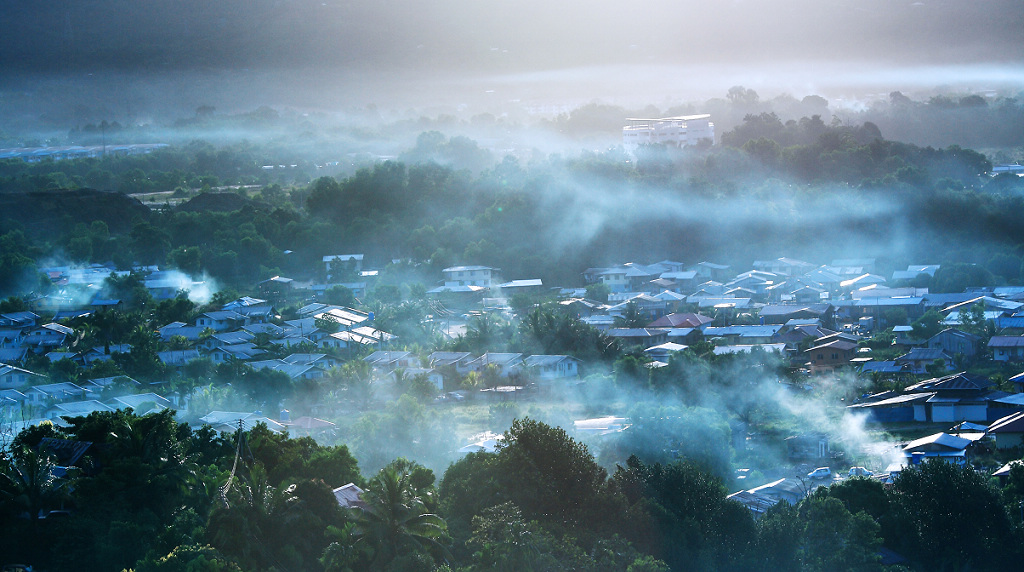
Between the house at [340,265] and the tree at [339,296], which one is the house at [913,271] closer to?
the tree at [339,296]

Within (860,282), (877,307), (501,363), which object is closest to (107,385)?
(501,363)

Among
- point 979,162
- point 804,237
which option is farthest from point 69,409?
point 979,162

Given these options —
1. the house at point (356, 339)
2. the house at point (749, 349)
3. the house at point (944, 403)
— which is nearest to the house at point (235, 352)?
the house at point (356, 339)

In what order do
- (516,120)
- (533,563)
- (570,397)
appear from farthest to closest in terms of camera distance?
(516,120) < (570,397) < (533,563)

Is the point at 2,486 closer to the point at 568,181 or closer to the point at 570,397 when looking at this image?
the point at 570,397

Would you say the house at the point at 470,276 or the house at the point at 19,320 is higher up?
the house at the point at 19,320

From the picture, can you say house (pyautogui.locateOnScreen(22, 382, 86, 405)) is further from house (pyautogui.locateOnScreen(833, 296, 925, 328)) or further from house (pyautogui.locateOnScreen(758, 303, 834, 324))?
house (pyautogui.locateOnScreen(833, 296, 925, 328))
